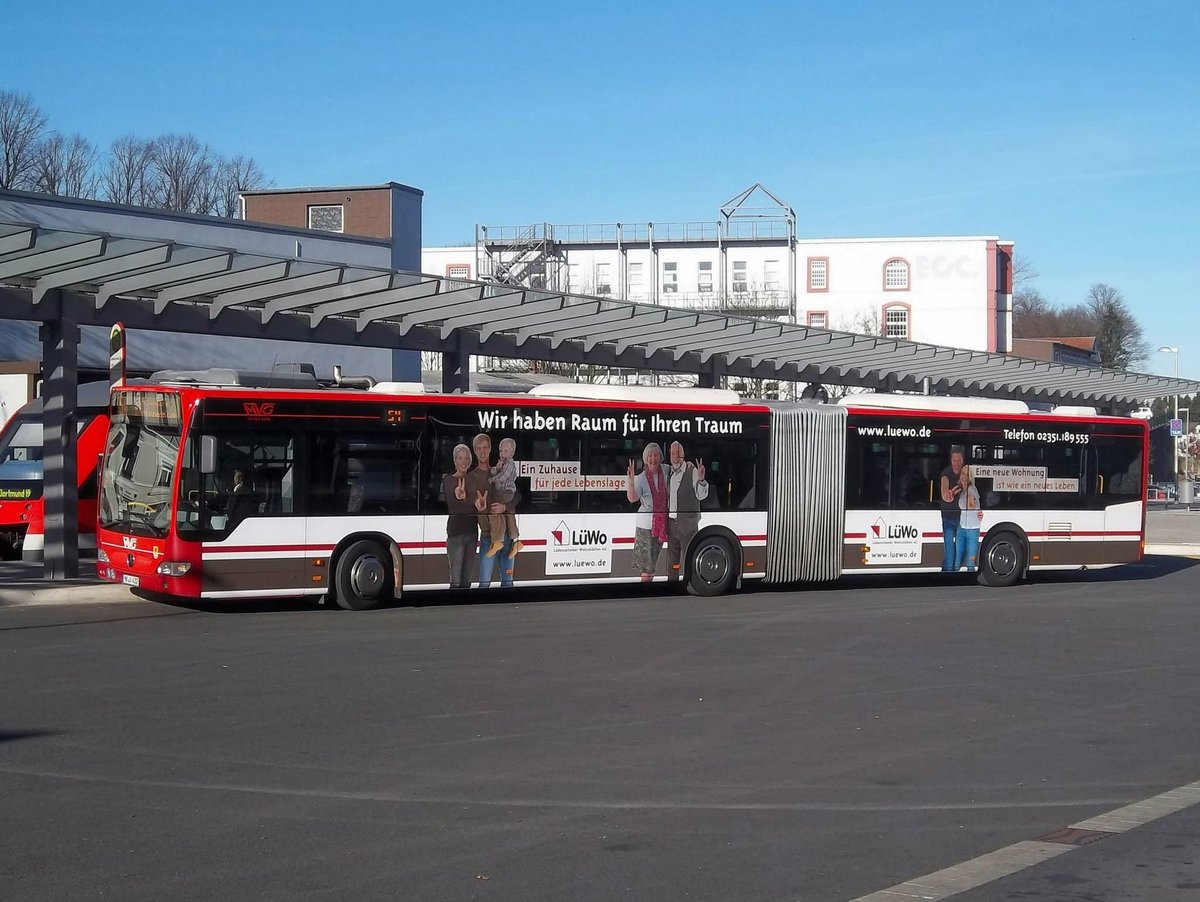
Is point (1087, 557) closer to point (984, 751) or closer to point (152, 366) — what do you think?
point (984, 751)

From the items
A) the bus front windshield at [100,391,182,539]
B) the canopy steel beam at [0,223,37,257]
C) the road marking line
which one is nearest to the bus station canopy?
the canopy steel beam at [0,223,37,257]

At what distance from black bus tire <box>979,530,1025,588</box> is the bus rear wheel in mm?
10248

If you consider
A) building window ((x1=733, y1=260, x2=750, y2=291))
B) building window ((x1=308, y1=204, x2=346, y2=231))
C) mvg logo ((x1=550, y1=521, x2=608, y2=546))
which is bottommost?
mvg logo ((x1=550, y1=521, x2=608, y2=546))

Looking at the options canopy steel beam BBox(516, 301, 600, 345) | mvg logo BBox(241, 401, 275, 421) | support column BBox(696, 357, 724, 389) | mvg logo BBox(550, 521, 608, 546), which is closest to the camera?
mvg logo BBox(241, 401, 275, 421)

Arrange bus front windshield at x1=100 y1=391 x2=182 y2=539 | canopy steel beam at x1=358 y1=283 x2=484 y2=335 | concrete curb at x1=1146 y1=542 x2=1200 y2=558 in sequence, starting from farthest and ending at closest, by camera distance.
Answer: concrete curb at x1=1146 y1=542 x2=1200 y2=558, canopy steel beam at x1=358 y1=283 x2=484 y2=335, bus front windshield at x1=100 y1=391 x2=182 y2=539

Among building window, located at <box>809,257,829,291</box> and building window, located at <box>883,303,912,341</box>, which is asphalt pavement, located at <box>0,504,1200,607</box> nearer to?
building window, located at <box>809,257,829,291</box>

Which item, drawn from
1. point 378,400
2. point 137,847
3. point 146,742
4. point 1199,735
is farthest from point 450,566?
point 137,847

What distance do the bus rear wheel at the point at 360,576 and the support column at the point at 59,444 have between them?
163 inches

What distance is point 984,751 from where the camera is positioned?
9.16 metres

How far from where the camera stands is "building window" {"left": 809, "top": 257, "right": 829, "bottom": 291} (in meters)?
73.3

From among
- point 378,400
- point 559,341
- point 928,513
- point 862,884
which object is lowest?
point 862,884

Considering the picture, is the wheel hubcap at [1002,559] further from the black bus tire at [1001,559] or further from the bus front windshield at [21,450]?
the bus front windshield at [21,450]

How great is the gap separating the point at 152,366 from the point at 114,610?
1931 centimetres

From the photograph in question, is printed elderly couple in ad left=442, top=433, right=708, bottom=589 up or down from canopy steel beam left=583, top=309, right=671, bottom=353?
down
